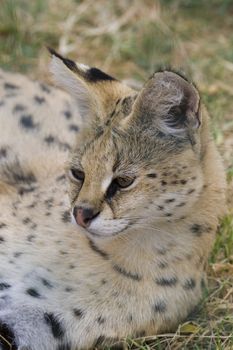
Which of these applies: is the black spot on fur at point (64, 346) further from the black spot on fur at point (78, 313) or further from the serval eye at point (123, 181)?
the serval eye at point (123, 181)

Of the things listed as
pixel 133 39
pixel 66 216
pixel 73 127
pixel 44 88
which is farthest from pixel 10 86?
pixel 133 39

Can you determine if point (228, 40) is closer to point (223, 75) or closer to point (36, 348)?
point (223, 75)

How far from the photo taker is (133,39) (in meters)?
5.89

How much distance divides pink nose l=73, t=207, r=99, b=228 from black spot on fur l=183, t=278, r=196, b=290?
0.56m

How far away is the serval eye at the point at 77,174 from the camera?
10.2ft

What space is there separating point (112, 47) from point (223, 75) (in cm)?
76

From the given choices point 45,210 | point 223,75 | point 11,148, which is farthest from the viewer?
point 223,75

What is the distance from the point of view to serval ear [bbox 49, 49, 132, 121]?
323 centimetres

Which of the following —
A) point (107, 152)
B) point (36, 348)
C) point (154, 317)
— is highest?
point (107, 152)

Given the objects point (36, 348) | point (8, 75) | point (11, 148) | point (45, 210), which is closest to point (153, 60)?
point (8, 75)

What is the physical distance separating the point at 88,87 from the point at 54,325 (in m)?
0.86

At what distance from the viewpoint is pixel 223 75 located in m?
5.58

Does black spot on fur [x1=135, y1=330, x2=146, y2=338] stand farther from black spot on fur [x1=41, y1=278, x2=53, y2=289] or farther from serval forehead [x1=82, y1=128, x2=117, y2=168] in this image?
serval forehead [x1=82, y1=128, x2=117, y2=168]

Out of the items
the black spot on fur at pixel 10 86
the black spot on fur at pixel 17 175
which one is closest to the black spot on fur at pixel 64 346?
the black spot on fur at pixel 17 175
